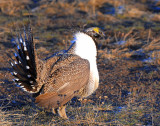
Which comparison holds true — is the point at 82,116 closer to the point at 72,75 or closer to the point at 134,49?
the point at 72,75

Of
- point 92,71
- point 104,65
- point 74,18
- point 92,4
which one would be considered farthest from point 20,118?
point 92,4

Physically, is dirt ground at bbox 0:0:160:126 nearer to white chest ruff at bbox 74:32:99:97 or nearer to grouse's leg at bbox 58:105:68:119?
grouse's leg at bbox 58:105:68:119

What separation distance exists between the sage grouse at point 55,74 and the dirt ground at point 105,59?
259mm

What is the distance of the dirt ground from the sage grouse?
10.2 inches

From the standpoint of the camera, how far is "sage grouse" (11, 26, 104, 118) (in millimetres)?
2900

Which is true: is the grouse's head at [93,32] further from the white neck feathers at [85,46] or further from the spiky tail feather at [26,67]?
the spiky tail feather at [26,67]

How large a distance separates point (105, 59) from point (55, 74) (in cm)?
235

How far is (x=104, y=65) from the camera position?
16.4 feet

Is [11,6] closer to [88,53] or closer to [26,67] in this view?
[88,53]

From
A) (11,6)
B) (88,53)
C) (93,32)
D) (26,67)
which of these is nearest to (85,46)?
(88,53)

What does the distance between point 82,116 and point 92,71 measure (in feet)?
1.82

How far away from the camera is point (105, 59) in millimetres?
5227

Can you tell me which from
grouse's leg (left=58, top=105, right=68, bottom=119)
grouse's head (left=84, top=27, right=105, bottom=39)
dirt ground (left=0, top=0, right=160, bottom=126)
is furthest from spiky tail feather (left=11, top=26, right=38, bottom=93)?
grouse's head (left=84, top=27, right=105, bottom=39)

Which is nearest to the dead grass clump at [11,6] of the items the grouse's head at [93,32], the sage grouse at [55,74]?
the grouse's head at [93,32]
